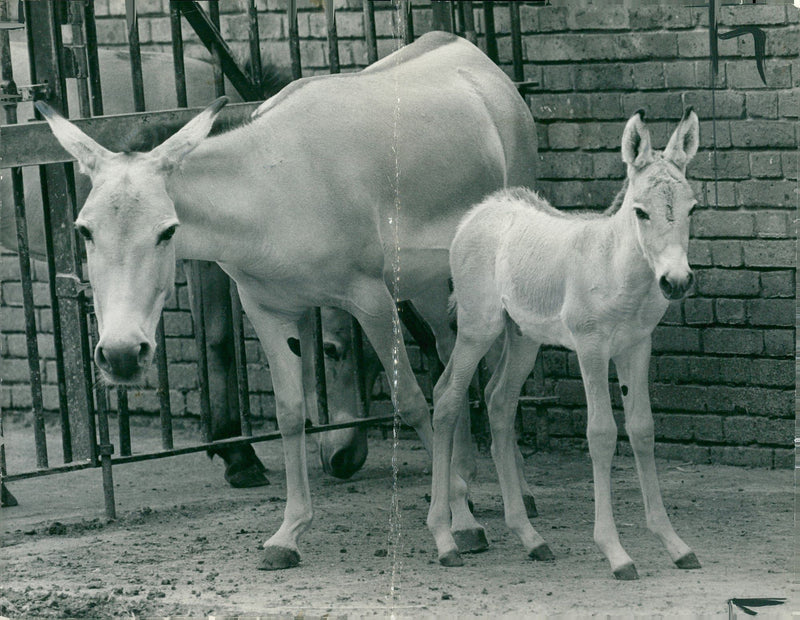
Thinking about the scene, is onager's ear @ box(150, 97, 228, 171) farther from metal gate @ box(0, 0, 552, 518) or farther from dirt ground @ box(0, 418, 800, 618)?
dirt ground @ box(0, 418, 800, 618)

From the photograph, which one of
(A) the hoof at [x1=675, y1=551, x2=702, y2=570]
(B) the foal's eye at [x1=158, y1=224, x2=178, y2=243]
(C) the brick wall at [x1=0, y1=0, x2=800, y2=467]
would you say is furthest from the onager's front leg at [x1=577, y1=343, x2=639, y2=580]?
(B) the foal's eye at [x1=158, y1=224, x2=178, y2=243]

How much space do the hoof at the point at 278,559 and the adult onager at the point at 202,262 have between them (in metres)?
1.30

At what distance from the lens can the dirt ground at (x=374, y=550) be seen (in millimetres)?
4402

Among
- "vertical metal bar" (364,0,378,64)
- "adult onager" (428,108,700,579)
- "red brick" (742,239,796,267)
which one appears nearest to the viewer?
"adult onager" (428,108,700,579)

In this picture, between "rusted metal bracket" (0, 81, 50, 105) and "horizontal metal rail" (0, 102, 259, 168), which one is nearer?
"horizontal metal rail" (0, 102, 259, 168)

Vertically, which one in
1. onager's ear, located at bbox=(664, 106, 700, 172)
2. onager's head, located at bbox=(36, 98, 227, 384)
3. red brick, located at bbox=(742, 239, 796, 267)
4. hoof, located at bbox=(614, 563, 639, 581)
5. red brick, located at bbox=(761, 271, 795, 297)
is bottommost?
hoof, located at bbox=(614, 563, 639, 581)

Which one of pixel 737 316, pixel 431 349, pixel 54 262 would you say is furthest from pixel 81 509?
pixel 737 316

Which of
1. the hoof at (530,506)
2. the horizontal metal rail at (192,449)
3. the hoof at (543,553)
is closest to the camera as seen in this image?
the hoof at (543,553)

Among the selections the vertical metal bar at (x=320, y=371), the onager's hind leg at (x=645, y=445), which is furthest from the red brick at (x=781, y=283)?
the vertical metal bar at (x=320, y=371)

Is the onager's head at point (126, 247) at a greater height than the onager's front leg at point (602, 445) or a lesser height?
greater

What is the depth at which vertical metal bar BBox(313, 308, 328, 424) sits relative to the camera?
608cm

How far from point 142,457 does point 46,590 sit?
98 cm

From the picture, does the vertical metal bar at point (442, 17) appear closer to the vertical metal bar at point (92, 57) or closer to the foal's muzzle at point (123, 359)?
the vertical metal bar at point (92, 57)

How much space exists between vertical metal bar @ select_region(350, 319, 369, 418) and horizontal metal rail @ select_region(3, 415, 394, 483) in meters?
0.13
